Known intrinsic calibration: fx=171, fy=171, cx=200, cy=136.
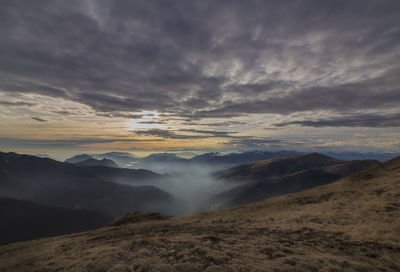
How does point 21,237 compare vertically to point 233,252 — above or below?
below

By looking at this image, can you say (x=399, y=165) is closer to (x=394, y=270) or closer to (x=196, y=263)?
(x=394, y=270)

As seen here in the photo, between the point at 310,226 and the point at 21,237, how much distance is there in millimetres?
275401

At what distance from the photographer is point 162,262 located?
45.0 ft

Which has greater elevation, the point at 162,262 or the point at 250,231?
the point at 162,262

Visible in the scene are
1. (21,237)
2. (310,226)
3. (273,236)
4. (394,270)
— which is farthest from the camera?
(21,237)

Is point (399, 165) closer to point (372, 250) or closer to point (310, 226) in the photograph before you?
point (310, 226)

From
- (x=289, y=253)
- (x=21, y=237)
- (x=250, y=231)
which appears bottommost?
(x=21, y=237)

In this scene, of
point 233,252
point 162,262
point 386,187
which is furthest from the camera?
point 386,187

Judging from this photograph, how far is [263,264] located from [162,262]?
784cm

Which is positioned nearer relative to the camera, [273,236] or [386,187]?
[273,236]

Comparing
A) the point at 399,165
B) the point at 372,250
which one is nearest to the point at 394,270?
the point at 372,250

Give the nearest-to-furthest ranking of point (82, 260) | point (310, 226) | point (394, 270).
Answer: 1. point (394, 270)
2. point (82, 260)
3. point (310, 226)

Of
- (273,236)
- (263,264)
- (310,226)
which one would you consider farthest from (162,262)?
(310,226)

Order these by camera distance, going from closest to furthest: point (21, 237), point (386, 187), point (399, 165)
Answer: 1. point (386, 187)
2. point (399, 165)
3. point (21, 237)
